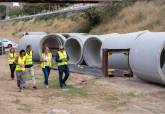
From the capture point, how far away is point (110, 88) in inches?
824

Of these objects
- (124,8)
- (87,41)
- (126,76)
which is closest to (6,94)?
(126,76)

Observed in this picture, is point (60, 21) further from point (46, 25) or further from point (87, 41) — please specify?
point (87, 41)

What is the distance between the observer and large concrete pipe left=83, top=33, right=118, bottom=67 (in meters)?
30.9

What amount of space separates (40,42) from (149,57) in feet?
53.7

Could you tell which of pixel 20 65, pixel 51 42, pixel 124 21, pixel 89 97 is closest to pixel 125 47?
pixel 20 65

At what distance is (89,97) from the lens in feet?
60.8

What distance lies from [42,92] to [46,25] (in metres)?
79.0

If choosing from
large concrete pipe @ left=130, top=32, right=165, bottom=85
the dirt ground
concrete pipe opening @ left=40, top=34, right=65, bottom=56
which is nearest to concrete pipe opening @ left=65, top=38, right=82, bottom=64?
concrete pipe opening @ left=40, top=34, right=65, bottom=56

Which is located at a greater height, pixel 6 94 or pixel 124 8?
pixel 124 8

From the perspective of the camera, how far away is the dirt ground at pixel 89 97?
15.8 meters

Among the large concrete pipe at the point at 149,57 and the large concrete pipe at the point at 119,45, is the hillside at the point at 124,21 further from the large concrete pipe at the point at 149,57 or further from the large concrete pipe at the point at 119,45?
the large concrete pipe at the point at 149,57

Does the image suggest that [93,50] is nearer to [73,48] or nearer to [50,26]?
[73,48]

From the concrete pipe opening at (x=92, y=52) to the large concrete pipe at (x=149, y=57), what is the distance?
8.09 metres

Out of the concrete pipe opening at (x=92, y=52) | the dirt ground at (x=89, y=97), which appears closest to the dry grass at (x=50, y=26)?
the concrete pipe opening at (x=92, y=52)
